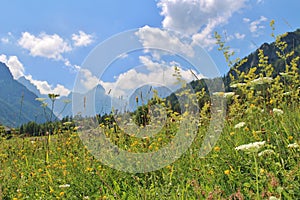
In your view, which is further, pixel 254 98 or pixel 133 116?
pixel 133 116

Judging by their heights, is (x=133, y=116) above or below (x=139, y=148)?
above

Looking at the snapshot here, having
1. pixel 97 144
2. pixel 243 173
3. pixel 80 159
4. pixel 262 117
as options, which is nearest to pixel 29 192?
pixel 80 159

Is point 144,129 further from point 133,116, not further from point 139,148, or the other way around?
point 139,148

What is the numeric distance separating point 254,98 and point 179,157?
121 centimetres

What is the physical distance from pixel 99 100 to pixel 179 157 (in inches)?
57.2

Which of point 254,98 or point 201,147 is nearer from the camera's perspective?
point 201,147

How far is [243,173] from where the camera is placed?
283cm

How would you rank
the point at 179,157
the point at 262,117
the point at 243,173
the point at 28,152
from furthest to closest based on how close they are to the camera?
the point at 28,152 → the point at 262,117 → the point at 179,157 → the point at 243,173

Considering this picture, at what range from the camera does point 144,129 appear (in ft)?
14.9

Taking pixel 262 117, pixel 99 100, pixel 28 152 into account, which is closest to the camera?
pixel 262 117

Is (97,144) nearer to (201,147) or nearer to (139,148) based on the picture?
(139,148)

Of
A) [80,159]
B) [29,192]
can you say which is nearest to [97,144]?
[80,159]

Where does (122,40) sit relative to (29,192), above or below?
above

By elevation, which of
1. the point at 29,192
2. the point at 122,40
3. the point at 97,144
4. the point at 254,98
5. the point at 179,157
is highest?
the point at 122,40
